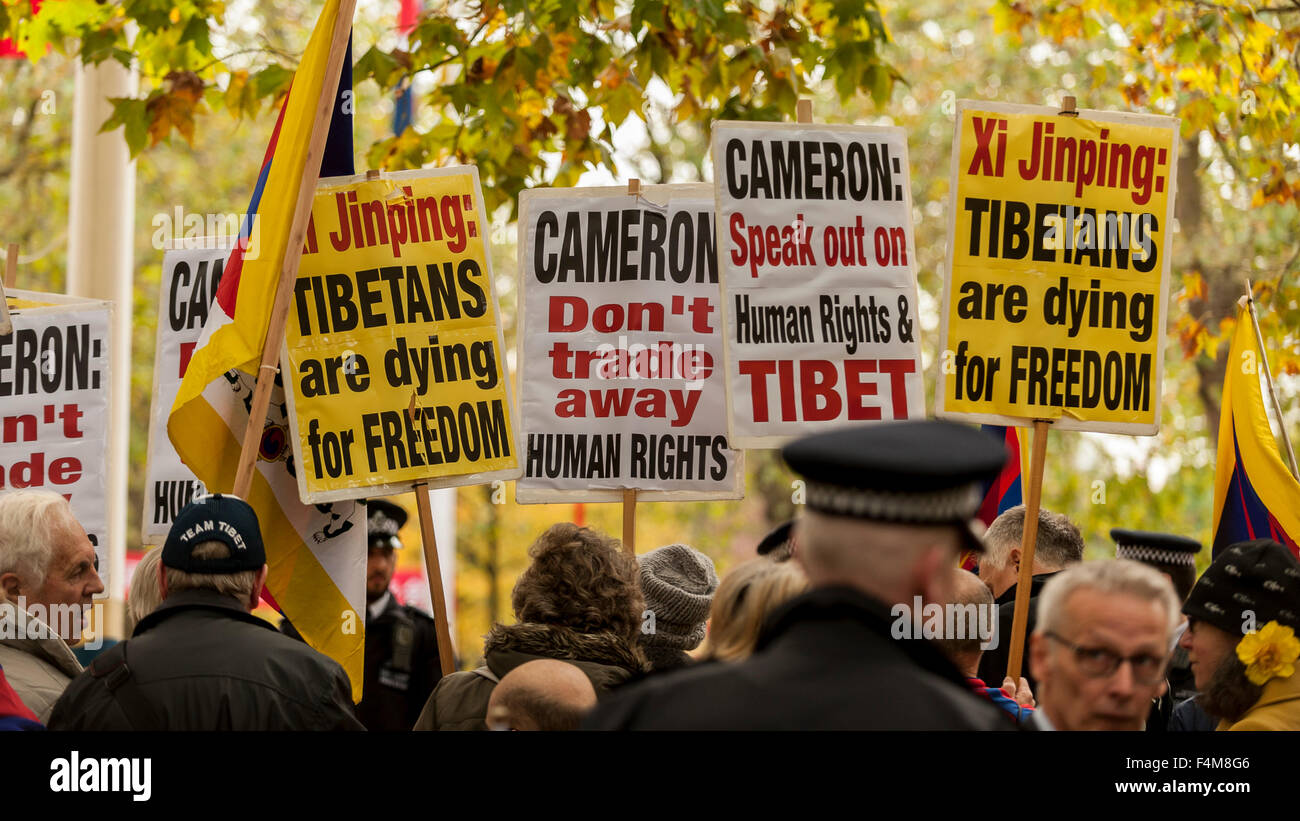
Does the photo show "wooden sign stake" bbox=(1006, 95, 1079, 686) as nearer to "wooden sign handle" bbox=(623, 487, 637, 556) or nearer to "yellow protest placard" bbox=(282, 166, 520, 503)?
"wooden sign handle" bbox=(623, 487, 637, 556)

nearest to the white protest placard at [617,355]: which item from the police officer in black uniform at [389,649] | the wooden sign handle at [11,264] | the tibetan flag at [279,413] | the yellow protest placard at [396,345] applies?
the yellow protest placard at [396,345]

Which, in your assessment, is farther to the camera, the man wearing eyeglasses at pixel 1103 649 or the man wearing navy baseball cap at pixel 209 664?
the man wearing navy baseball cap at pixel 209 664

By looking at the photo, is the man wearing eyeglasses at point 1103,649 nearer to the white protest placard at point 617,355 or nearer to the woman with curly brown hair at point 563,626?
the woman with curly brown hair at point 563,626

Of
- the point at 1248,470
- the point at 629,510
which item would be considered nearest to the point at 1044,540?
the point at 1248,470

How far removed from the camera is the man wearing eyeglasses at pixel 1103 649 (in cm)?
285

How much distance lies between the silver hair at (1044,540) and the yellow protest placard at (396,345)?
6.08 feet

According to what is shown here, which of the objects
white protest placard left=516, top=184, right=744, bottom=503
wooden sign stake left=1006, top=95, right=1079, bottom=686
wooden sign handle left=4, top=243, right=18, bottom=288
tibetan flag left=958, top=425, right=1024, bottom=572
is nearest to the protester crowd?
wooden sign stake left=1006, top=95, right=1079, bottom=686

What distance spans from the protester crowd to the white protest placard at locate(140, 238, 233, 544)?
3.84 ft

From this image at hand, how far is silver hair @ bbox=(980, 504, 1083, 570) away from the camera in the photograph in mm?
5586

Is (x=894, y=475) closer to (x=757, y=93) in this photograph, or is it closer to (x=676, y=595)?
(x=676, y=595)

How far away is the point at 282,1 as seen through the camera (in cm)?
1997

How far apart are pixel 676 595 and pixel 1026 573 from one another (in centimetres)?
126

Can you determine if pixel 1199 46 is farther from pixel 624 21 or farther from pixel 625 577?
pixel 625 577
